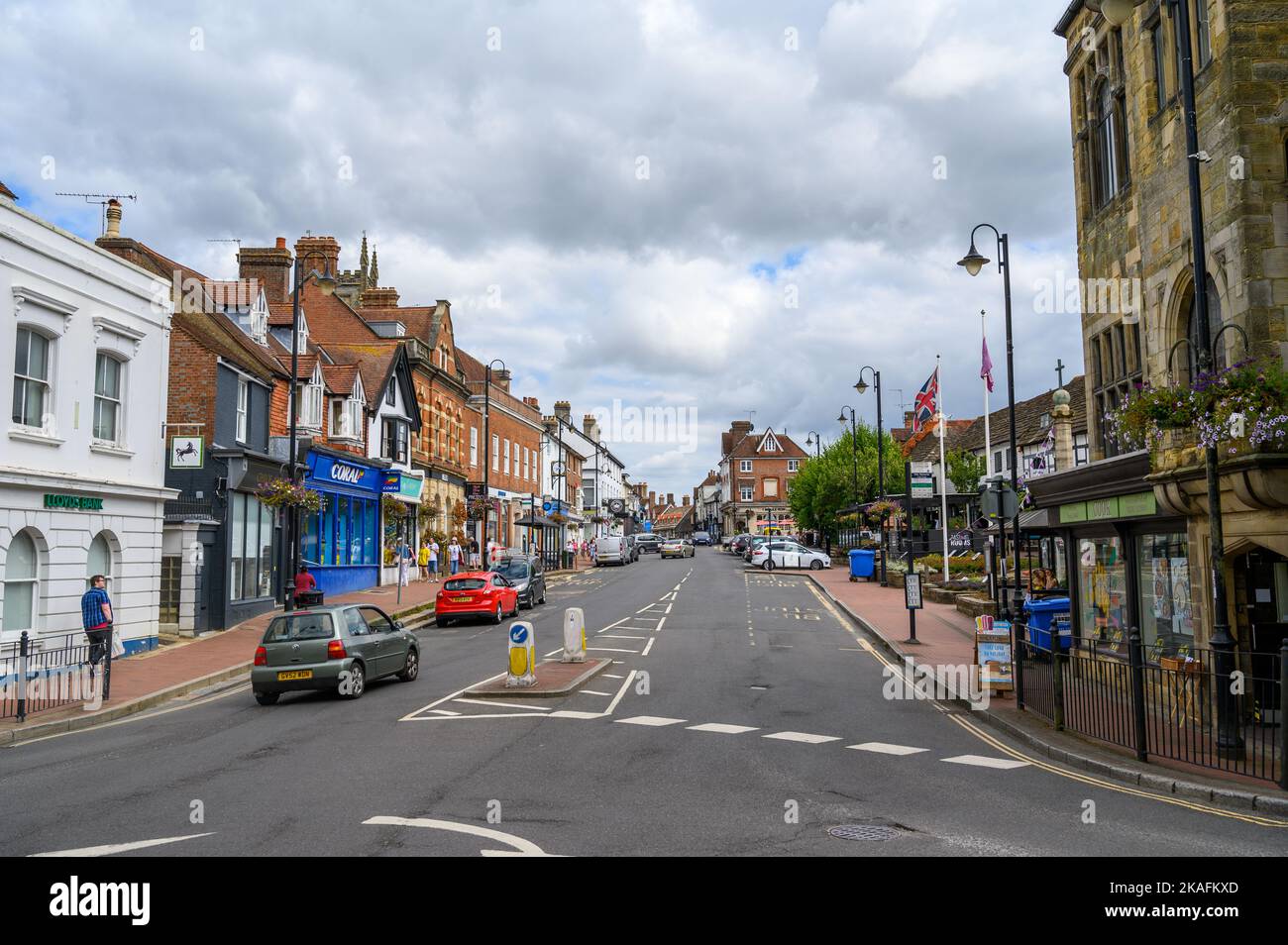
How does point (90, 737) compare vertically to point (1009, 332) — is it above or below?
below

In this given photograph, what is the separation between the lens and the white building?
53.3 ft

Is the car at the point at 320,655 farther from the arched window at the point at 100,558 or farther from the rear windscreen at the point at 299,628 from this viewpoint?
the arched window at the point at 100,558

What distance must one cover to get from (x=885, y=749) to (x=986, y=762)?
1.12m

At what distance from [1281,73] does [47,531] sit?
20.1m

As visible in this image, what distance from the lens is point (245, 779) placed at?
9109 mm

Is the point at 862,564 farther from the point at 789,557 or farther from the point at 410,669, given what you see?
the point at 410,669

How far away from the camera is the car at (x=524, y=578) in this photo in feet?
98.3

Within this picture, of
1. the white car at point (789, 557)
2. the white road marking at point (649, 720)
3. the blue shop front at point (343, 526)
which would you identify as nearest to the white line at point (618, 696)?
the white road marking at point (649, 720)

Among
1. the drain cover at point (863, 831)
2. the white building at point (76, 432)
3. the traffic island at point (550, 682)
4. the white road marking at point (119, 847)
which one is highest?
the white building at point (76, 432)

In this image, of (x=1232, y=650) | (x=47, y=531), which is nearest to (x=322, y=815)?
(x=1232, y=650)

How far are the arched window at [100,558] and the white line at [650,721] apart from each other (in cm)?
1196

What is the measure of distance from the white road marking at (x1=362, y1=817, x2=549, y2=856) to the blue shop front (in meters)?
22.2

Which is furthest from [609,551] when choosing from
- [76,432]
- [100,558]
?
[76,432]
